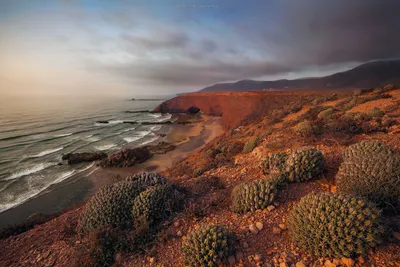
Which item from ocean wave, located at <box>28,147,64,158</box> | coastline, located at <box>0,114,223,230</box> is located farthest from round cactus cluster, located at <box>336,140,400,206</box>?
ocean wave, located at <box>28,147,64,158</box>

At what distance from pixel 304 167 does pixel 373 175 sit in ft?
4.36

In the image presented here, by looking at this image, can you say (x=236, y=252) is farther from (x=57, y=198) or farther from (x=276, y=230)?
(x=57, y=198)

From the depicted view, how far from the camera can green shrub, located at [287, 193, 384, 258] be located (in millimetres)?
2834

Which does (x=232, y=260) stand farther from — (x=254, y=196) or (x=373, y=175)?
(x=373, y=175)

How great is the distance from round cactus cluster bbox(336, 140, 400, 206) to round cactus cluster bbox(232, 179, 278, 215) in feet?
4.47

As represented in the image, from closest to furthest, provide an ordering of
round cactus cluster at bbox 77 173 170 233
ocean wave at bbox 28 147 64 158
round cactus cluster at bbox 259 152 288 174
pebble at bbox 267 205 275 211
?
1. pebble at bbox 267 205 275 211
2. round cactus cluster at bbox 77 173 170 233
3. round cactus cluster at bbox 259 152 288 174
4. ocean wave at bbox 28 147 64 158

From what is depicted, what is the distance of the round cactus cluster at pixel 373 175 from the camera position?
3652 mm

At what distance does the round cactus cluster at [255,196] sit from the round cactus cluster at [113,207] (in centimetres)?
239

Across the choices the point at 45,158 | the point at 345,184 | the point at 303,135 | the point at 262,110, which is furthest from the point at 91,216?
the point at 262,110

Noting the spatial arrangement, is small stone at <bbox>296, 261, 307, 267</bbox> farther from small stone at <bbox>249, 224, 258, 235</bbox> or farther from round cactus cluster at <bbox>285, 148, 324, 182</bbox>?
round cactus cluster at <bbox>285, 148, 324, 182</bbox>

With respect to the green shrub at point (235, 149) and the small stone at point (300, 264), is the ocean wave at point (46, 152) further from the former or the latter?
the small stone at point (300, 264)

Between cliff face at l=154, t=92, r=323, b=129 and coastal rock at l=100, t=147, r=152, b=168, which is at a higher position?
cliff face at l=154, t=92, r=323, b=129

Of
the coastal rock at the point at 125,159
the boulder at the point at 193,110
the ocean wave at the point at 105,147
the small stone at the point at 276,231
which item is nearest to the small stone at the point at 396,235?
the small stone at the point at 276,231

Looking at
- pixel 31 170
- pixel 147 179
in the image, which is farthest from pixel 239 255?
pixel 31 170
